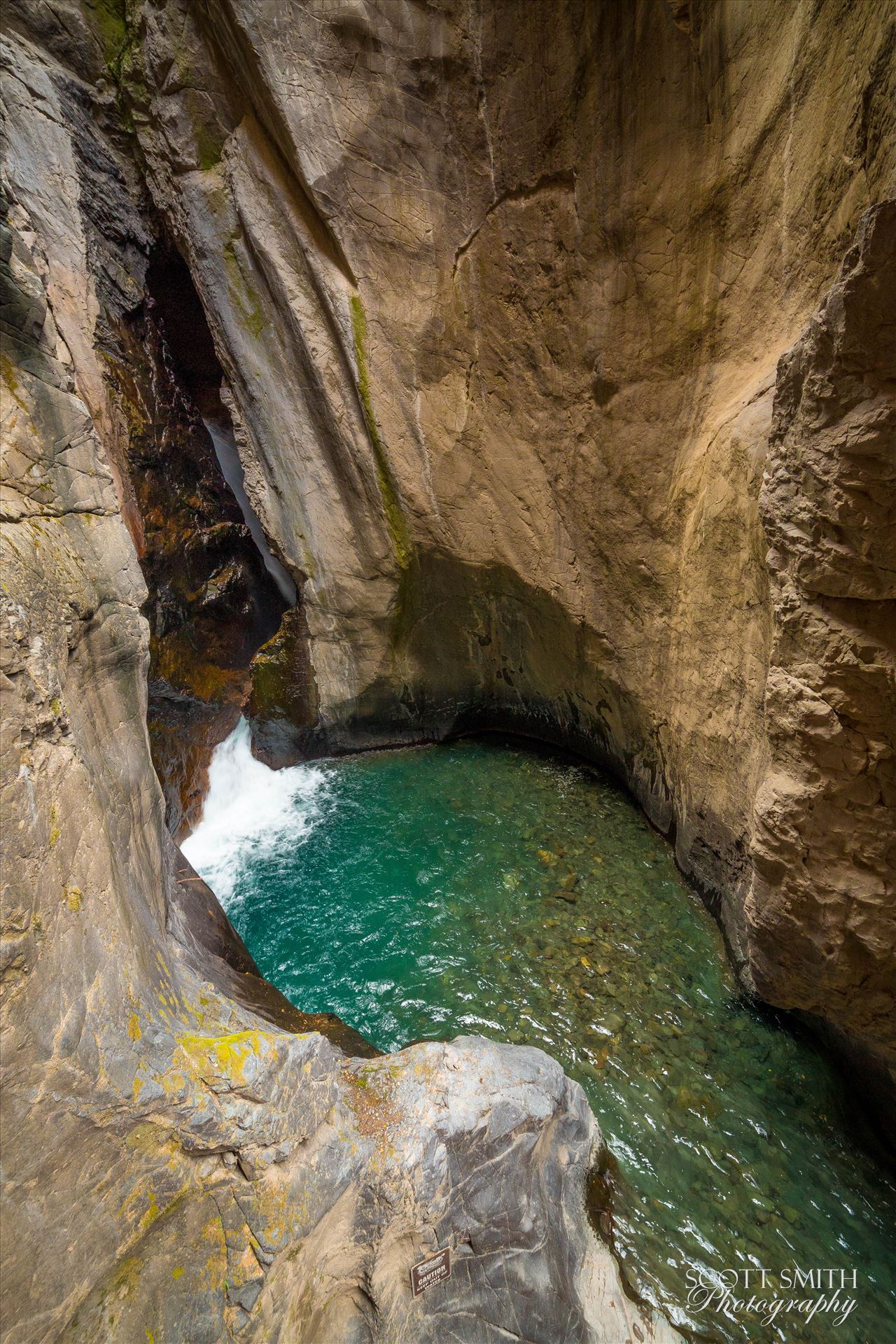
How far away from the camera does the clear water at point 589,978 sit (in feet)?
9.00

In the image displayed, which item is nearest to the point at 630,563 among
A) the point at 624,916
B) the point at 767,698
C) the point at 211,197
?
the point at 767,698

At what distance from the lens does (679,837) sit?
16.0 feet

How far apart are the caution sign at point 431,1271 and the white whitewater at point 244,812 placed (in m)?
3.46

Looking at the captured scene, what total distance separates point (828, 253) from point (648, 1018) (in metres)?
4.71

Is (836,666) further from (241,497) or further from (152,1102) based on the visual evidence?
(241,497)

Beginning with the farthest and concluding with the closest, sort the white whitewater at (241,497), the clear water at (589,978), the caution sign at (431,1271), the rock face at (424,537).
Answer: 1. the white whitewater at (241,497)
2. the clear water at (589,978)
3. the caution sign at (431,1271)
4. the rock face at (424,537)

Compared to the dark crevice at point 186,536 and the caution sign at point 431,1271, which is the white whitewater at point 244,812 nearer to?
the dark crevice at point 186,536

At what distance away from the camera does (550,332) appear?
5074mm

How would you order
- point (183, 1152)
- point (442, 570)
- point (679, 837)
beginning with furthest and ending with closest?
point (442, 570) → point (679, 837) → point (183, 1152)

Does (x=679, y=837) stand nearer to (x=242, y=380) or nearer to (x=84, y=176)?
(x=242, y=380)

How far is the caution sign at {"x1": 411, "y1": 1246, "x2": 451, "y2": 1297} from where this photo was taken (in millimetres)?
2082

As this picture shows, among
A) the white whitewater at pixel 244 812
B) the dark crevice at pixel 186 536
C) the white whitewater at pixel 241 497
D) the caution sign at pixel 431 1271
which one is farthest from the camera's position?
the white whitewater at pixel 241 497

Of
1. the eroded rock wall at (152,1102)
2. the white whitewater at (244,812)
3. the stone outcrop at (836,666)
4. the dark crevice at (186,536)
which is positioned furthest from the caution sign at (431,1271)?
the dark crevice at (186,536)

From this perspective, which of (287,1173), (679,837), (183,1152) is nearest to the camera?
(183,1152)
